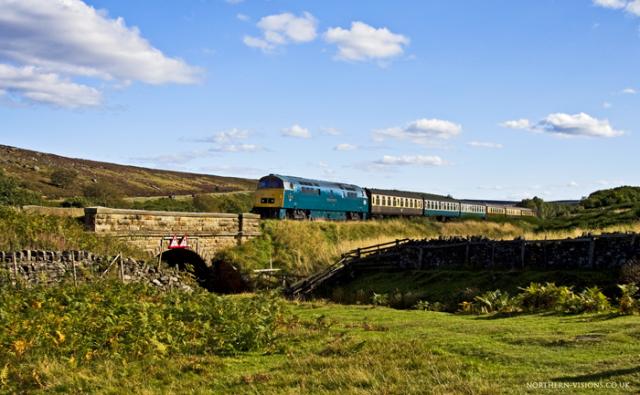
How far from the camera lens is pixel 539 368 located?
9500mm

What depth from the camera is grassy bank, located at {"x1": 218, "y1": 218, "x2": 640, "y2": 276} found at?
109 ft

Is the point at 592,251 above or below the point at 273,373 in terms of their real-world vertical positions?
above

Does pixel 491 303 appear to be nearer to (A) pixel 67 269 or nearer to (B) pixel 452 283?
(B) pixel 452 283

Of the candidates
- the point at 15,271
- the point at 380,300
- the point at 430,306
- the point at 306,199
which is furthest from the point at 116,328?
the point at 306,199

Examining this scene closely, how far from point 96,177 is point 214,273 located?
53.1m

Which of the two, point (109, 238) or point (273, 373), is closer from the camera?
point (273, 373)

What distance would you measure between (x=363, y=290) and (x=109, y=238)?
9982 mm

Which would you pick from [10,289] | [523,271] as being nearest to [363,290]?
[523,271]

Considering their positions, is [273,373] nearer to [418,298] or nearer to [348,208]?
[418,298]

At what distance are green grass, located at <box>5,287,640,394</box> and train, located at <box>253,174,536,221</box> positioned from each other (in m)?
29.2

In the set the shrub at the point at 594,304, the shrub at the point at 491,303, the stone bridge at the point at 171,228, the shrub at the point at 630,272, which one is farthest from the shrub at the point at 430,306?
the stone bridge at the point at 171,228

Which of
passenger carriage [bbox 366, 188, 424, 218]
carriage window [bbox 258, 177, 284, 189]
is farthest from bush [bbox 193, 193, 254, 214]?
passenger carriage [bbox 366, 188, 424, 218]

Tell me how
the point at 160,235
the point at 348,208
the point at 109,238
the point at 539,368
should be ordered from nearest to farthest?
the point at 539,368 < the point at 109,238 < the point at 160,235 < the point at 348,208

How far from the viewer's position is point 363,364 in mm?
10172
